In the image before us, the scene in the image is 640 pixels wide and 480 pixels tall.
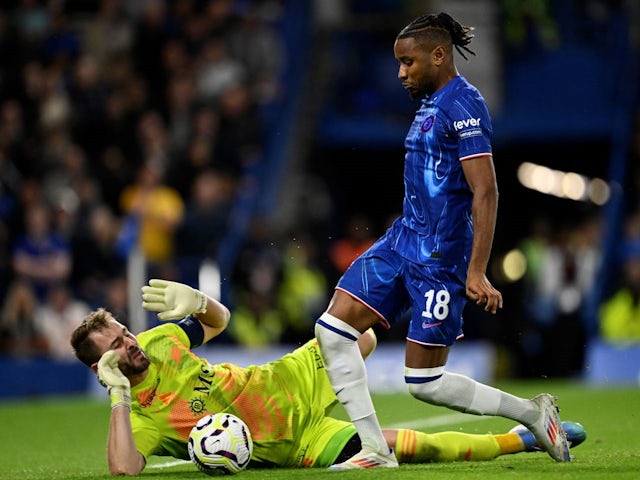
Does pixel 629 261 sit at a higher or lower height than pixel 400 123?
lower

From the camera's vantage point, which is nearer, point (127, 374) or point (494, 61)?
Result: point (127, 374)

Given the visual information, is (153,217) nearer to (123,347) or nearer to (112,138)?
(112,138)

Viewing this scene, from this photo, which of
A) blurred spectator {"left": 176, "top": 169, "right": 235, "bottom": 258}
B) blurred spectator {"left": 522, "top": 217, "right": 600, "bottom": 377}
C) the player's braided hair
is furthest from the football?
blurred spectator {"left": 522, "top": 217, "right": 600, "bottom": 377}

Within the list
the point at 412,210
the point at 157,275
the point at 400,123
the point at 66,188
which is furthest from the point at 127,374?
the point at 400,123

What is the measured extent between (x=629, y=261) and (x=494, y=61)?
409cm

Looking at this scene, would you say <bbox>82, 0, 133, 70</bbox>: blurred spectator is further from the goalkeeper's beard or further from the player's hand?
the player's hand

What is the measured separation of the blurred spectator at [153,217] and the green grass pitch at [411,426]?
196 centimetres

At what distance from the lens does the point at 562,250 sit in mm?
17469

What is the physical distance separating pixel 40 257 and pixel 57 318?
2.30ft

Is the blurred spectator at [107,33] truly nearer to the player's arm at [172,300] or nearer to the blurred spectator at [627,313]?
the blurred spectator at [627,313]

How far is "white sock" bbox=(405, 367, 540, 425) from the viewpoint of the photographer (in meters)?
6.82

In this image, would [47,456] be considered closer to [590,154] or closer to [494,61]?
[494,61]

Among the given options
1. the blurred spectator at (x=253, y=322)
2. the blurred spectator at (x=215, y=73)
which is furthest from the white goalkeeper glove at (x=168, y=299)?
the blurred spectator at (x=215, y=73)

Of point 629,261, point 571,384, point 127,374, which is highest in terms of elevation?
point 127,374
